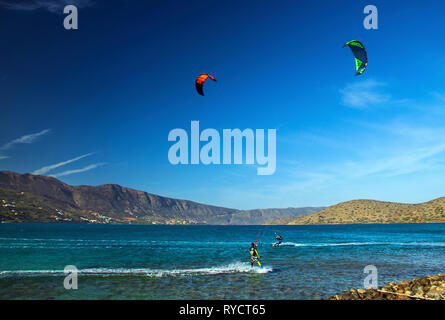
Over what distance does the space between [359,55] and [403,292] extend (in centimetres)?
1695

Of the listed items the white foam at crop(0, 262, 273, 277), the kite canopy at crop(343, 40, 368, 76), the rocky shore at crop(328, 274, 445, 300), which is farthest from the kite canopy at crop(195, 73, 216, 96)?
the rocky shore at crop(328, 274, 445, 300)

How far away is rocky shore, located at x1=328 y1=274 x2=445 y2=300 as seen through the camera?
16.4m

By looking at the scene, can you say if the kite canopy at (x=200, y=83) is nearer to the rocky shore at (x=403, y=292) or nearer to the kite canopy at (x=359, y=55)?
the kite canopy at (x=359, y=55)

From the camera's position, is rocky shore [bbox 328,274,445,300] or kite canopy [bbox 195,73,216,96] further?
kite canopy [bbox 195,73,216,96]

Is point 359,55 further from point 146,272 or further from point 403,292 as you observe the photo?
point 146,272

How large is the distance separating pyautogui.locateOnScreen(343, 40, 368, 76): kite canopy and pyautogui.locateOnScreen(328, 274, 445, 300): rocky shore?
49.6 feet

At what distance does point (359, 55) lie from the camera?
76.9 ft

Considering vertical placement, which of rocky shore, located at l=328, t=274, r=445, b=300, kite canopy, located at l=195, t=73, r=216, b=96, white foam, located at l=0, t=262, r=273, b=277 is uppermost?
kite canopy, located at l=195, t=73, r=216, b=96

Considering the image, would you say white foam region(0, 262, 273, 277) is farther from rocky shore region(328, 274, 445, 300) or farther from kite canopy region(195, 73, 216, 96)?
kite canopy region(195, 73, 216, 96)

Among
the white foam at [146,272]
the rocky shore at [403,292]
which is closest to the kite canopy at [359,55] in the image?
the rocky shore at [403,292]
